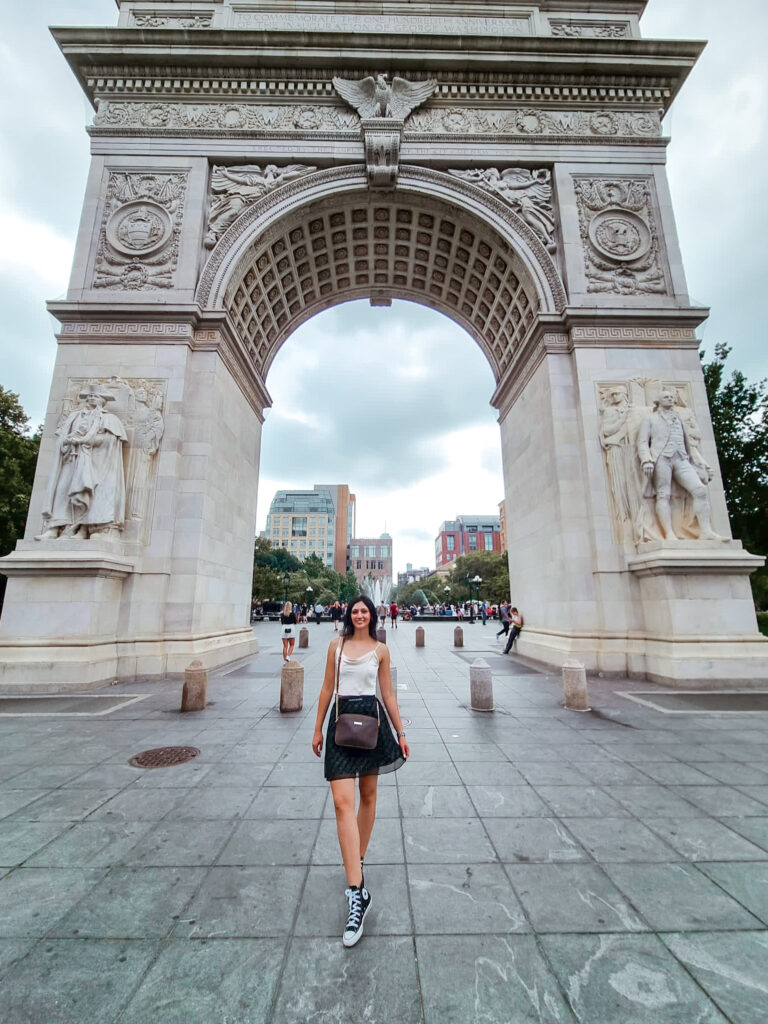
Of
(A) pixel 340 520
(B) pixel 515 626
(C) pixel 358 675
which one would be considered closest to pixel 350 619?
(C) pixel 358 675

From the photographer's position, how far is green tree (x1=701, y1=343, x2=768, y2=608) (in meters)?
22.0

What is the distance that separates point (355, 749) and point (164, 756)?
411 cm

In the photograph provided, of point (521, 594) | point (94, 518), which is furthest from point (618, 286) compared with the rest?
point (94, 518)

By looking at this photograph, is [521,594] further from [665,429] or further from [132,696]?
[132,696]

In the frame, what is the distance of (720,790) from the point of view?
481 centimetres

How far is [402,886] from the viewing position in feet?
10.7

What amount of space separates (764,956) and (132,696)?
33.2 ft

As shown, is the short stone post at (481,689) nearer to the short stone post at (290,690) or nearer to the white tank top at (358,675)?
the short stone post at (290,690)

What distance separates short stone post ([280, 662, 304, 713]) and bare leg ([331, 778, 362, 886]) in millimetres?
5494

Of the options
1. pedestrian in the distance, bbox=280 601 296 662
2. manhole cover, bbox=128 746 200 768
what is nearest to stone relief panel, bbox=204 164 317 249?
pedestrian in the distance, bbox=280 601 296 662

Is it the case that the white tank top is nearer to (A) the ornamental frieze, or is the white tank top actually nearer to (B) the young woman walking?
(B) the young woman walking

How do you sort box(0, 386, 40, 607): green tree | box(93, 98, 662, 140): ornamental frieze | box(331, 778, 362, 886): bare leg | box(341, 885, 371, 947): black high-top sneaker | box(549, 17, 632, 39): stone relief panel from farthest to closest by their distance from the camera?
box(0, 386, 40, 607): green tree → box(549, 17, 632, 39): stone relief panel → box(93, 98, 662, 140): ornamental frieze → box(331, 778, 362, 886): bare leg → box(341, 885, 371, 947): black high-top sneaker

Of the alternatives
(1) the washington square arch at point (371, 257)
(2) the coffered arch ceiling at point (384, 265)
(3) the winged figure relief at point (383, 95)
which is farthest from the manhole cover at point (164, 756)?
(3) the winged figure relief at point (383, 95)

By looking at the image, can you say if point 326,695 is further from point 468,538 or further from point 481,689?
point 468,538
